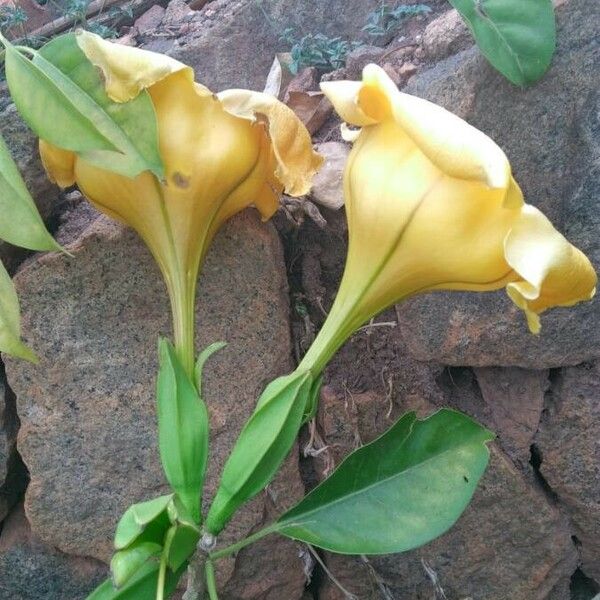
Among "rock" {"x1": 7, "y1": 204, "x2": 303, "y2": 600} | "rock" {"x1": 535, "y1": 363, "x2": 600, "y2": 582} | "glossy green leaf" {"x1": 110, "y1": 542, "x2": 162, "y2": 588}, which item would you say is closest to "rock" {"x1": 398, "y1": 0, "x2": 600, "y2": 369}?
"rock" {"x1": 535, "y1": 363, "x2": 600, "y2": 582}

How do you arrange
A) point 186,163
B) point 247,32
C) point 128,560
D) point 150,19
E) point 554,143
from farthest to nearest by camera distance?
point 150,19, point 247,32, point 554,143, point 186,163, point 128,560

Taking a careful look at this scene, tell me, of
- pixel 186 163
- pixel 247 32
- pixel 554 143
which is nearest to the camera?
pixel 186 163

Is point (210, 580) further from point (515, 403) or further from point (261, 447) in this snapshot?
point (515, 403)

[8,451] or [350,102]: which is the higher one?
[350,102]

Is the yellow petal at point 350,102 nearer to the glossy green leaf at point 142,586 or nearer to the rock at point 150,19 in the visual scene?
the glossy green leaf at point 142,586

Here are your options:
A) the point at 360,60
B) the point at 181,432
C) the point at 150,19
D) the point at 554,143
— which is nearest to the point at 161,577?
the point at 181,432

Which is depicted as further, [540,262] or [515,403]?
[515,403]

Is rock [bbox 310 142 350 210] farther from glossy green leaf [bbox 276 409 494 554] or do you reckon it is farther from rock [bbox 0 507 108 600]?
rock [bbox 0 507 108 600]
